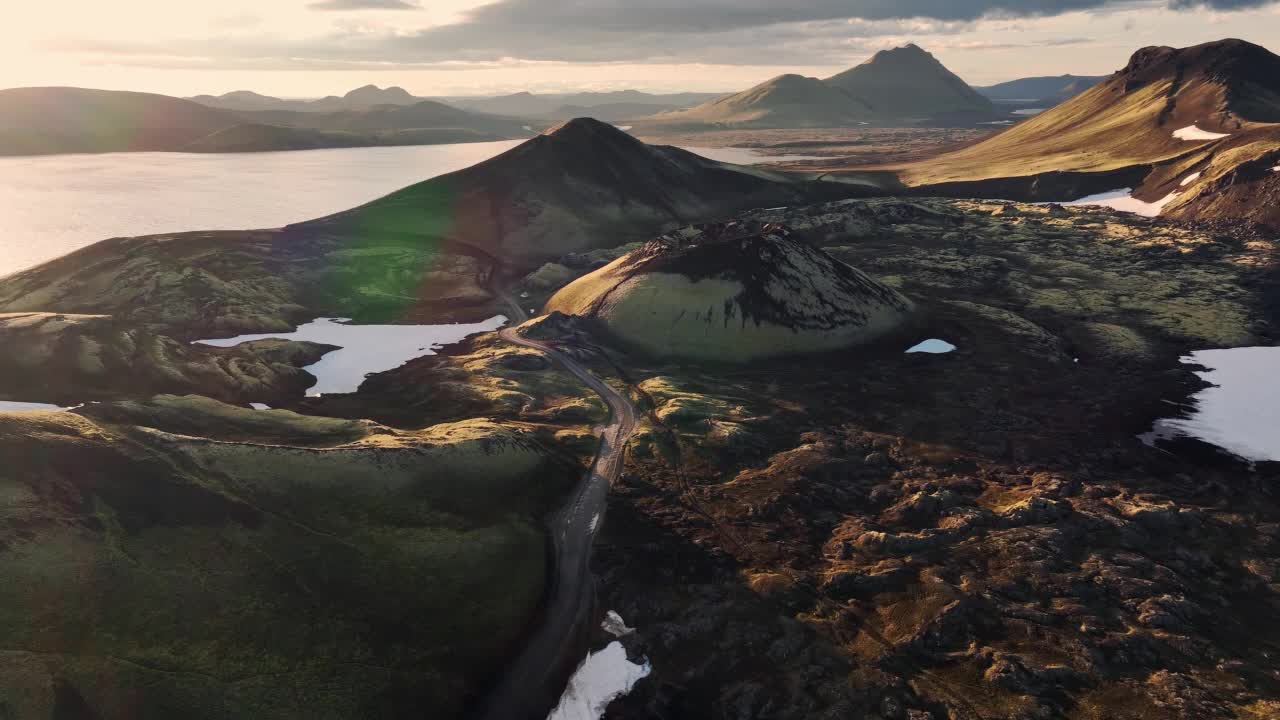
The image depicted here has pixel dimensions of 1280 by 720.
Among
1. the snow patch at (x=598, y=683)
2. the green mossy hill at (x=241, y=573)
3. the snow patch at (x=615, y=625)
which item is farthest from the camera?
the snow patch at (x=615, y=625)

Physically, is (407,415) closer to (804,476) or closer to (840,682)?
(804,476)

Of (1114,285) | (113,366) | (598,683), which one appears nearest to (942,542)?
(598,683)

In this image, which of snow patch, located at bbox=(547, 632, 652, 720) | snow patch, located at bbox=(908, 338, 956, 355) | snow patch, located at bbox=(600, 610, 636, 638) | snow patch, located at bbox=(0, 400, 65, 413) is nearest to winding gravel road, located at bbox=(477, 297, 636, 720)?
snow patch, located at bbox=(547, 632, 652, 720)

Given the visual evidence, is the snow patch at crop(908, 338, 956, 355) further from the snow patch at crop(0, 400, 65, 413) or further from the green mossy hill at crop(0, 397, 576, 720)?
the snow patch at crop(0, 400, 65, 413)

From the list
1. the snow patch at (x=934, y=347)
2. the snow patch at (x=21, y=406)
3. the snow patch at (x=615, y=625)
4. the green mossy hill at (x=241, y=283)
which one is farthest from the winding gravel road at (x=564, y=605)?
the green mossy hill at (x=241, y=283)

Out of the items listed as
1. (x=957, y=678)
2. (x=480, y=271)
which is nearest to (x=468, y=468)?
(x=957, y=678)

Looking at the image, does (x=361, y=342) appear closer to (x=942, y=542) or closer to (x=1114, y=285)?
(x=942, y=542)

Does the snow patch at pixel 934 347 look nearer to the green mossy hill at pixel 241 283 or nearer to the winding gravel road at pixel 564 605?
the winding gravel road at pixel 564 605
